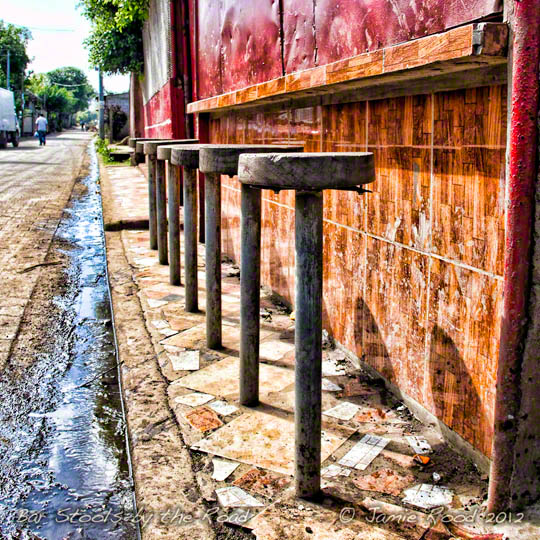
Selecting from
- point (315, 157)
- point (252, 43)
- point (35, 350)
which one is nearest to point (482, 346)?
point (315, 157)

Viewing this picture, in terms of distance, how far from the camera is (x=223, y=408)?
3105 millimetres

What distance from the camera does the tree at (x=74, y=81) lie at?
132 m

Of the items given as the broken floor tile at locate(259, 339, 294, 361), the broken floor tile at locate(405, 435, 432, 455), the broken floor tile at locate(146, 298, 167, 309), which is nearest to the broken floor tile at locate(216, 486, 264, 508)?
the broken floor tile at locate(405, 435, 432, 455)

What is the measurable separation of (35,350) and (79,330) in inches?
18.9

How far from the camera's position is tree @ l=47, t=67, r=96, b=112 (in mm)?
131962

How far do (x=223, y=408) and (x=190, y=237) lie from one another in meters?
1.71

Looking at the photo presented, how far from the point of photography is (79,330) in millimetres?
4625

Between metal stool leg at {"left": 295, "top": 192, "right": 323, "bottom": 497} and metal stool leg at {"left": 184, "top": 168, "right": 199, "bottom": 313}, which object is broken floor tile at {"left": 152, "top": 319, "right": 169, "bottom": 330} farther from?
metal stool leg at {"left": 295, "top": 192, "right": 323, "bottom": 497}

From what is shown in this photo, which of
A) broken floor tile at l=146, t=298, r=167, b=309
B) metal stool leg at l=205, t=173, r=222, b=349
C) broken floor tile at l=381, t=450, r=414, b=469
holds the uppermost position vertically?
metal stool leg at l=205, t=173, r=222, b=349

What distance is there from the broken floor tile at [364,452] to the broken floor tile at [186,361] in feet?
3.84

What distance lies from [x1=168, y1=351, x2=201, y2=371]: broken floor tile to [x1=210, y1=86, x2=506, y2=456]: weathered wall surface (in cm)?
81

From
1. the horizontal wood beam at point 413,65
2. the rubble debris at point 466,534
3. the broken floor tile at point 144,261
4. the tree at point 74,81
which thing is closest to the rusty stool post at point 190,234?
the horizontal wood beam at point 413,65

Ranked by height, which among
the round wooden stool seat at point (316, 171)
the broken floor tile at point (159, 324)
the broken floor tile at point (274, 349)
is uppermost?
the round wooden stool seat at point (316, 171)

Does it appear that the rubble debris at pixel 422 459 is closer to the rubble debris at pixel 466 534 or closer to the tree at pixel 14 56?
the rubble debris at pixel 466 534
